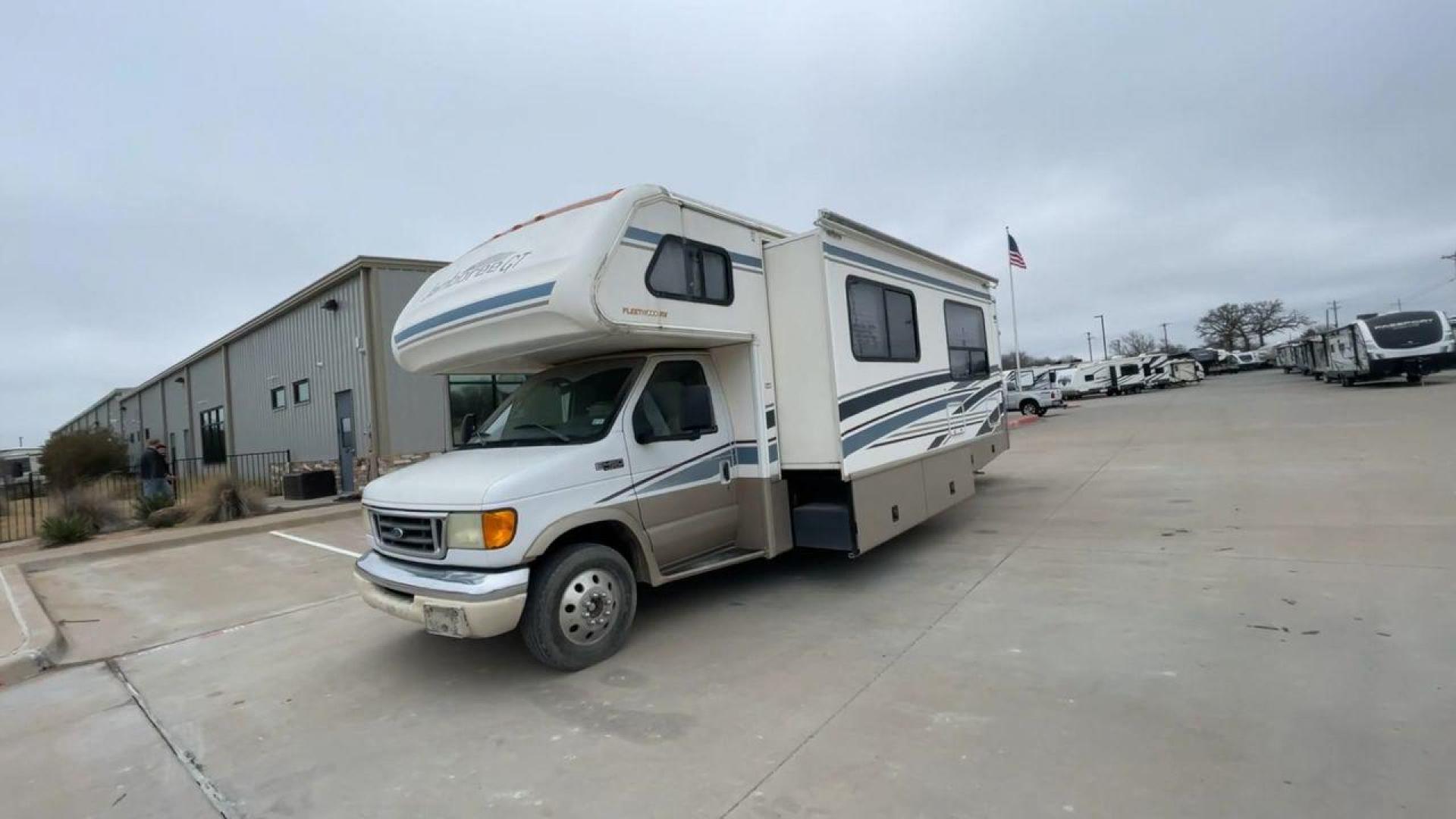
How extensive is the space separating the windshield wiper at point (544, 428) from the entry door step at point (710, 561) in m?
1.16

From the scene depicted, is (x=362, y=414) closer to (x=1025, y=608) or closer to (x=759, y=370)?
(x=759, y=370)

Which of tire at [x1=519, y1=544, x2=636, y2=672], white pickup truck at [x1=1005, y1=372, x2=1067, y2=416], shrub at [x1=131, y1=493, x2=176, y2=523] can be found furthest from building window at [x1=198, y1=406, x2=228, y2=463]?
white pickup truck at [x1=1005, y1=372, x2=1067, y2=416]

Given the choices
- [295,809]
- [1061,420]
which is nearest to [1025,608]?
[295,809]

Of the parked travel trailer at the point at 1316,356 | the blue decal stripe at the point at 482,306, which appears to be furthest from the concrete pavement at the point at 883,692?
the parked travel trailer at the point at 1316,356

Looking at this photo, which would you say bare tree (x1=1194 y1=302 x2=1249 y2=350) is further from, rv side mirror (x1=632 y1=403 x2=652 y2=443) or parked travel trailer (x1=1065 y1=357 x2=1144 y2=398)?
rv side mirror (x1=632 y1=403 x2=652 y2=443)

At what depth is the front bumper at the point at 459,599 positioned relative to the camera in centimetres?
387

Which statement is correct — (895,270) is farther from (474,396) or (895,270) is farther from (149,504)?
(149,504)

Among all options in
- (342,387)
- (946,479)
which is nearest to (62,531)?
(342,387)

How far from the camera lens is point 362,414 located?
14.9m

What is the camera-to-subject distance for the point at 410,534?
4.37 meters

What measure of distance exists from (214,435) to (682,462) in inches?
1084

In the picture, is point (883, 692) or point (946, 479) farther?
point (946, 479)

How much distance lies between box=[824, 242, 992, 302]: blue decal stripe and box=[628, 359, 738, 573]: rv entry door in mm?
1433

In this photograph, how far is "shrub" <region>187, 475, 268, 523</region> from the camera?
12.0 meters
